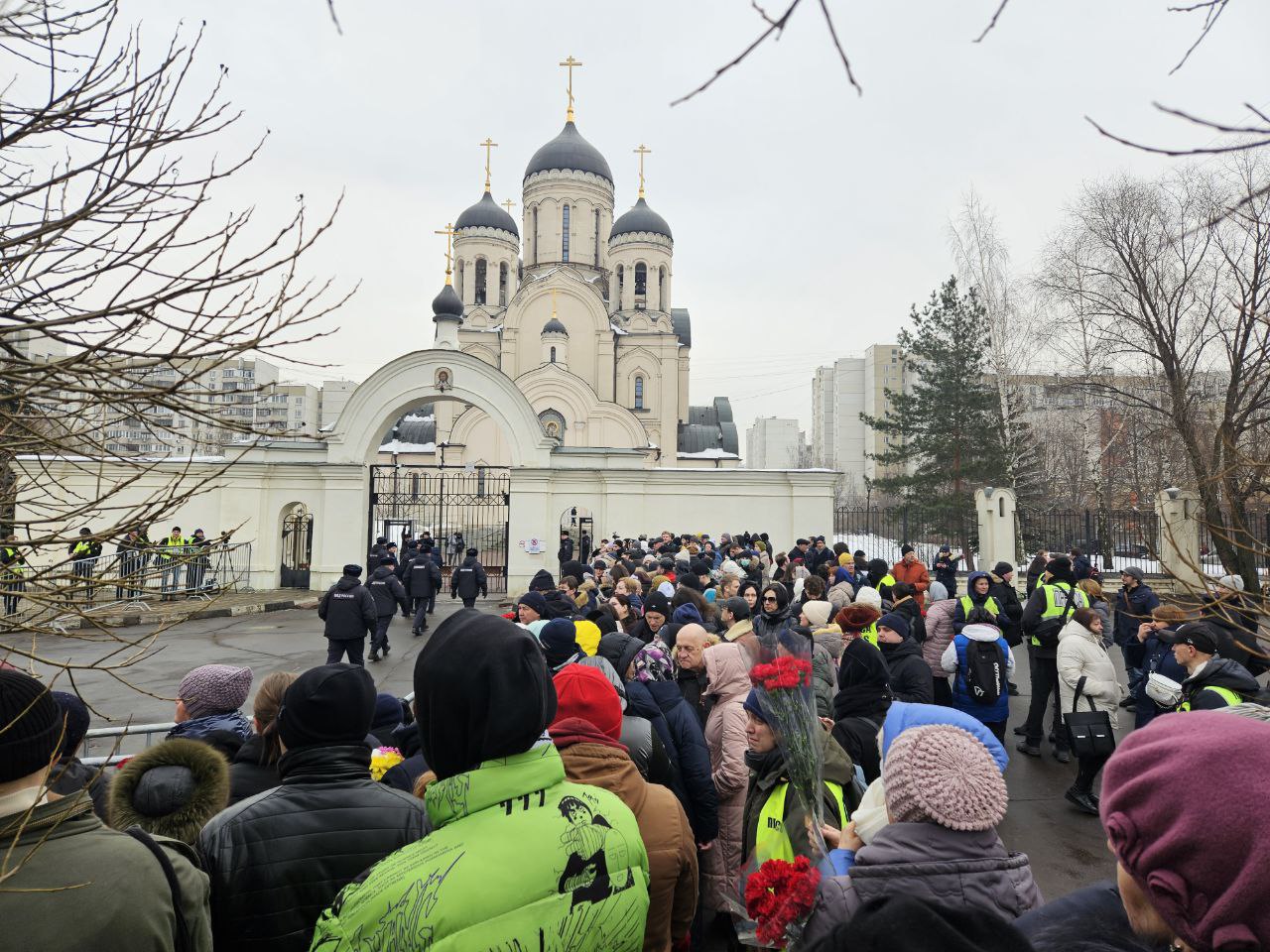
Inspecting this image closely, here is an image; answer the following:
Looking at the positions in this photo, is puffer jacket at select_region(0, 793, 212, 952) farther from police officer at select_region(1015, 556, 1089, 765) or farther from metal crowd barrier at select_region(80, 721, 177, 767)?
police officer at select_region(1015, 556, 1089, 765)

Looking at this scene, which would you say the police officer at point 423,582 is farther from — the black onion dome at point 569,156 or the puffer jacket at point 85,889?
the black onion dome at point 569,156

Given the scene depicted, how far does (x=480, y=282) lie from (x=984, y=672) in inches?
1633

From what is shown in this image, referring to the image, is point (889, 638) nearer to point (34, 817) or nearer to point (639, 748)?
point (639, 748)

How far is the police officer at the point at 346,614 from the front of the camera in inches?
372

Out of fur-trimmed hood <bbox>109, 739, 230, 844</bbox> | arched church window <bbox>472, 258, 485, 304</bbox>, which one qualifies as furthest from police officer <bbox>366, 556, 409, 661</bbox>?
arched church window <bbox>472, 258, 485, 304</bbox>

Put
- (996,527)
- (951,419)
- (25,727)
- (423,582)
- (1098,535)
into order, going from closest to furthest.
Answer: (25,727) → (423,582) → (996,527) → (1098,535) → (951,419)

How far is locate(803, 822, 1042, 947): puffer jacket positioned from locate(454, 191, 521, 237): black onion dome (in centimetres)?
→ 4475

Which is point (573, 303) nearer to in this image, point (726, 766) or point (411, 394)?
point (411, 394)

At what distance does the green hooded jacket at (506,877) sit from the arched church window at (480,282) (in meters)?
43.9

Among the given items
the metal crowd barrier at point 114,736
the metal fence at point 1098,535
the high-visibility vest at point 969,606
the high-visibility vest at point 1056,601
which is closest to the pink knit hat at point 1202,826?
the metal crowd barrier at point 114,736

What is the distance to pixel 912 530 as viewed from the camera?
2553cm

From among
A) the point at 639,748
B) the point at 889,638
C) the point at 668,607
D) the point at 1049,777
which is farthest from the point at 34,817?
the point at 1049,777

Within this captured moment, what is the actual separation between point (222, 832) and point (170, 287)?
170 centimetres

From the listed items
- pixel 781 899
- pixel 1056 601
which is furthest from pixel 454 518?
pixel 781 899
